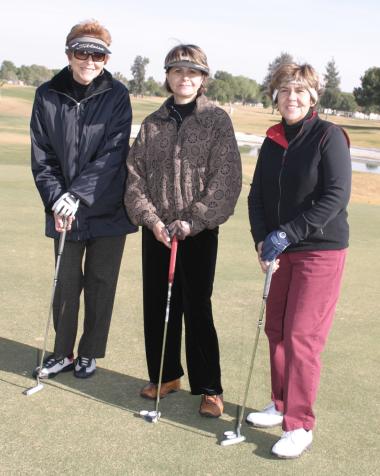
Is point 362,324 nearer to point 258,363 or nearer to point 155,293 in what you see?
point 258,363

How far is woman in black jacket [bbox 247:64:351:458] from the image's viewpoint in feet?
9.71

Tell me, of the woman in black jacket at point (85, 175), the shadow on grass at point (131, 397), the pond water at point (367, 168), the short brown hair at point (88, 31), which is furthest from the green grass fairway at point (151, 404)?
the pond water at point (367, 168)

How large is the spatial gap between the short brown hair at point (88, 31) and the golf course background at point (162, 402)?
1.95 metres

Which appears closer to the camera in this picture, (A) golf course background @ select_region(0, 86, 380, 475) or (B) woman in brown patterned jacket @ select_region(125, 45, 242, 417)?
(A) golf course background @ select_region(0, 86, 380, 475)

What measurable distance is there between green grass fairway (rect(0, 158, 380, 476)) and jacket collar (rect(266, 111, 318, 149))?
4.81 ft

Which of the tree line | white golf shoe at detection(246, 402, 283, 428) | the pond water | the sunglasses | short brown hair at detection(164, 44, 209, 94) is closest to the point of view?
short brown hair at detection(164, 44, 209, 94)

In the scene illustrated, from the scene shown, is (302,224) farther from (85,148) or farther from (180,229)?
(85,148)

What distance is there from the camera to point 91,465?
9.33ft

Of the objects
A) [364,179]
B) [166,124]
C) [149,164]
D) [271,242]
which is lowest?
[364,179]

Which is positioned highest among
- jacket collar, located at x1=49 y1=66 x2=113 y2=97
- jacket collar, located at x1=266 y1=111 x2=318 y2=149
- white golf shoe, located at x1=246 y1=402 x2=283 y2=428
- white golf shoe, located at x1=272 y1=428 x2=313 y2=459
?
jacket collar, located at x1=49 y1=66 x2=113 y2=97

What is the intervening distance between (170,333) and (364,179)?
659 inches

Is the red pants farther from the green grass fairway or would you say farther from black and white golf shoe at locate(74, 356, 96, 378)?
black and white golf shoe at locate(74, 356, 96, 378)

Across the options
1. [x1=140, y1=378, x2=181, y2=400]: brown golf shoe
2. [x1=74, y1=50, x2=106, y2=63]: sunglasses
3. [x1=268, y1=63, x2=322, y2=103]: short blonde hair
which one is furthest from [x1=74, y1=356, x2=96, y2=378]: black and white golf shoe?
[x1=268, y1=63, x2=322, y2=103]: short blonde hair

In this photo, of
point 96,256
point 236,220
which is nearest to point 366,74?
point 236,220
